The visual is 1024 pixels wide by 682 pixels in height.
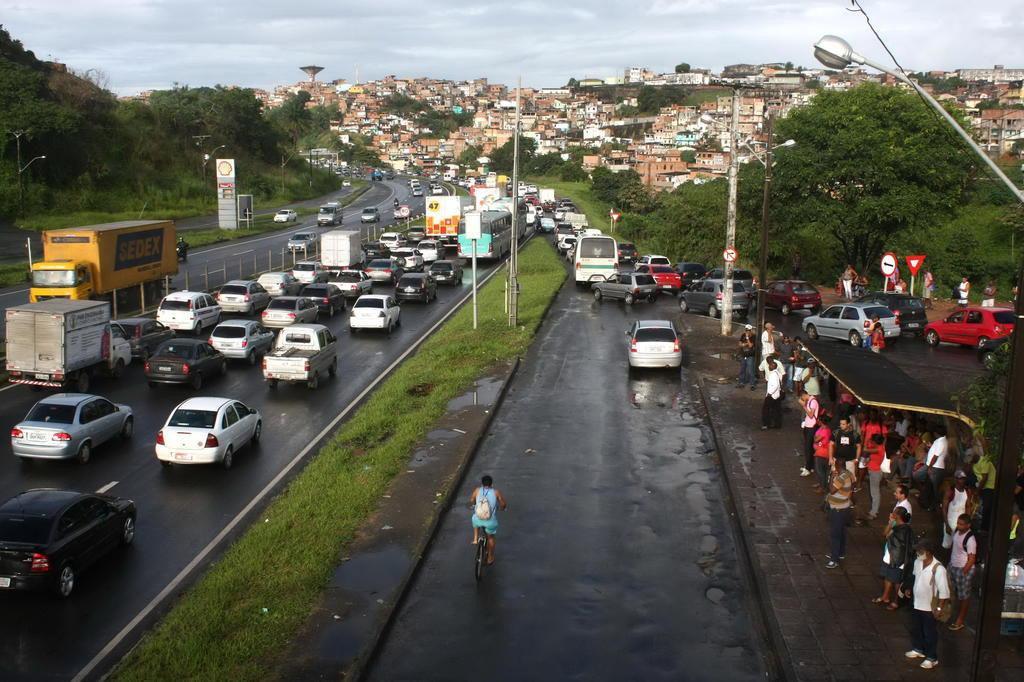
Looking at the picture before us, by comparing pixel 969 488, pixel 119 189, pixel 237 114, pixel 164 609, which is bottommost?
pixel 164 609

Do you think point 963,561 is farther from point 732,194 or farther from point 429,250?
point 429,250

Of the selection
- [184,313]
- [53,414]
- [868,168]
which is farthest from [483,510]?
[868,168]

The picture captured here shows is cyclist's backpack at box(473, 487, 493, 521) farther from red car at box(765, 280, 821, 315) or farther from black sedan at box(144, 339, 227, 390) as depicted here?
red car at box(765, 280, 821, 315)

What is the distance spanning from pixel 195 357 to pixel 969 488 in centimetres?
1927

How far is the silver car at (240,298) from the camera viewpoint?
123 ft

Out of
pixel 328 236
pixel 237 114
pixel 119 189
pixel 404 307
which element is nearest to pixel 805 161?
pixel 404 307

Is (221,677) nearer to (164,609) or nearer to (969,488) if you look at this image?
(164,609)

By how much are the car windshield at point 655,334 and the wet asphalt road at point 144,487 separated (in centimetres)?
796

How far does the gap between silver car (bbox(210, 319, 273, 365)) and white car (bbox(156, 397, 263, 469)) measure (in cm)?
919

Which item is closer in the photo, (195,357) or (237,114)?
Answer: (195,357)

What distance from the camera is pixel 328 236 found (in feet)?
167

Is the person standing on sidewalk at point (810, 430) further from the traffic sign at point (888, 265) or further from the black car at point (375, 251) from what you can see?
the black car at point (375, 251)

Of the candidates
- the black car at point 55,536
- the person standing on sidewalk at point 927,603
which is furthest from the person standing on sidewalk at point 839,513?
the black car at point 55,536

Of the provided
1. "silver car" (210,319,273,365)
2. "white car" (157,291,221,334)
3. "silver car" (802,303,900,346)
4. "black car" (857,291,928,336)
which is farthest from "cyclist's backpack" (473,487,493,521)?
"black car" (857,291,928,336)
